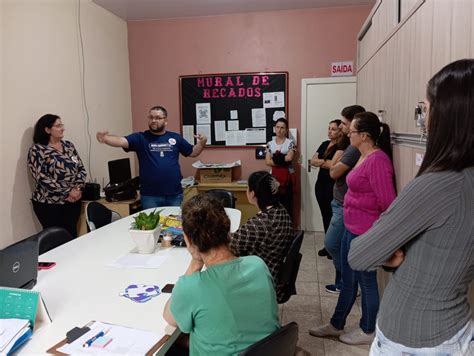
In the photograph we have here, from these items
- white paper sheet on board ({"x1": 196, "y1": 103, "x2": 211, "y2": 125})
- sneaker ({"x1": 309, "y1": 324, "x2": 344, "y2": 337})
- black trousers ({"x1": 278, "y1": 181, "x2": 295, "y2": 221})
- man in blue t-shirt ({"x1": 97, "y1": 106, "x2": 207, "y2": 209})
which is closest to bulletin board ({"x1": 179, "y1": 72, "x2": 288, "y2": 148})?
white paper sheet on board ({"x1": 196, "y1": 103, "x2": 211, "y2": 125})

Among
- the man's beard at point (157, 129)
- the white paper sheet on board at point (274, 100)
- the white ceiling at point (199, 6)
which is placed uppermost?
the white ceiling at point (199, 6)

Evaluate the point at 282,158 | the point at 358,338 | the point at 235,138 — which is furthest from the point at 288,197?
the point at 358,338

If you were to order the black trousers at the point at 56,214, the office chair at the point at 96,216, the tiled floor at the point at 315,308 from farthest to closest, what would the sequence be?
the black trousers at the point at 56,214
the office chair at the point at 96,216
the tiled floor at the point at 315,308

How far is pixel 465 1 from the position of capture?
1439mm

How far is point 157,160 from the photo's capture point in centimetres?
353

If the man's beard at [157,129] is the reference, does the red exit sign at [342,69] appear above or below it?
above

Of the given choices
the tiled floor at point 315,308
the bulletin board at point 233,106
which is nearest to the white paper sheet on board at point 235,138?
the bulletin board at point 233,106

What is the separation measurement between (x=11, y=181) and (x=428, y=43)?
10.4 feet

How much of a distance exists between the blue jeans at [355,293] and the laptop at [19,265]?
1709mm

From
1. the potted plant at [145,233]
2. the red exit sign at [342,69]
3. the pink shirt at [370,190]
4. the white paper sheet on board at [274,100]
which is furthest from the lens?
the white paper sheet on board at [274,100]

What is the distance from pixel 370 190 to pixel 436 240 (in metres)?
1.25

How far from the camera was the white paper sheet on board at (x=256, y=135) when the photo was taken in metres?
5.03

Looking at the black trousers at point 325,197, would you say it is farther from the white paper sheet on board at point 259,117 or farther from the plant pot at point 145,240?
the plant pot at point 145,240

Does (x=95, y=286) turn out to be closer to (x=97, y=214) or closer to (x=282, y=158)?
(x=97, y=214)
